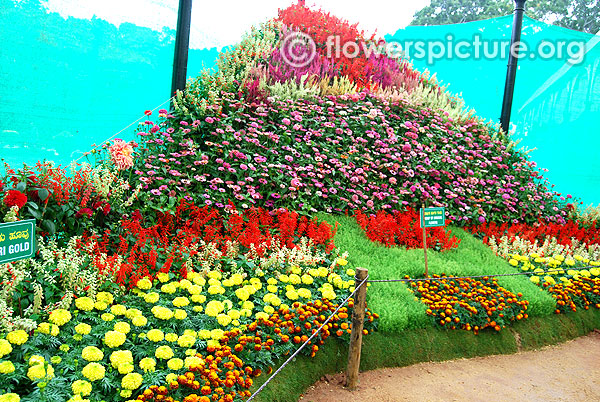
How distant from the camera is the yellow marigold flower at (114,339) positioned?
2467mm

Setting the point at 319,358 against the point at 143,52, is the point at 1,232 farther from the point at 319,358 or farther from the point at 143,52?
the point at 143,52

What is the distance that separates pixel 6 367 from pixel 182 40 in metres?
4.09

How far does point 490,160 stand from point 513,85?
164 centimetres

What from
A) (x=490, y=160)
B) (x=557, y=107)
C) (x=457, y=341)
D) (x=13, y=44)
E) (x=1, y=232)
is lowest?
(x=457, y=341)

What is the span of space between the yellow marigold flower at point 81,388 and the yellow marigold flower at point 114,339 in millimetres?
324

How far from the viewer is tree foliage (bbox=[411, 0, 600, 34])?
22.1 m

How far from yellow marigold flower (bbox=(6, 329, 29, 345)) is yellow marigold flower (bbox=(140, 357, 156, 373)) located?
59cm

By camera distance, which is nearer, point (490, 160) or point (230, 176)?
point (230, 176)

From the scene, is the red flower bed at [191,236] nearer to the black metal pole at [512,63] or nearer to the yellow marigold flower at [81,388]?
the yellow marigold flower at [81,388]

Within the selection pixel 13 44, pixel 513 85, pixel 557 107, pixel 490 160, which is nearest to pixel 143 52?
pixel 13 44

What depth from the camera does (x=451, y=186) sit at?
6453 mm

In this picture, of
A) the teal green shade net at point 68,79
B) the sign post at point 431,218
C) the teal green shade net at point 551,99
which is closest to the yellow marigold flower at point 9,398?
the teal green shade net at point 68,79

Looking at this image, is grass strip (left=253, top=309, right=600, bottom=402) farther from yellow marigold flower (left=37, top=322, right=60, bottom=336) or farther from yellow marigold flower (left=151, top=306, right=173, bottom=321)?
yellow marigold flower (left=37, top=322, right=60, bottom=336)

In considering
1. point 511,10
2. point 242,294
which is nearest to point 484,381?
point 242,294
